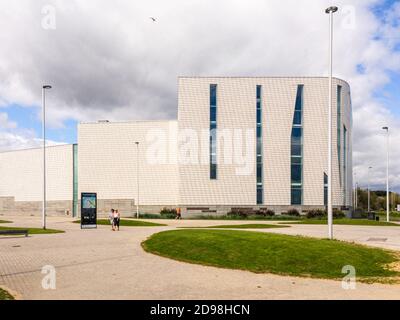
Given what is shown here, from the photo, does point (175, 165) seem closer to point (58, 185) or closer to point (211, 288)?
point (58, 185)

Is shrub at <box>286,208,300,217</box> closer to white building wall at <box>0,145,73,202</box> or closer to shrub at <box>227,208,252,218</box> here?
shrub at <box>227,208,252,218</box>

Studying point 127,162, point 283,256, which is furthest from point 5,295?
point 127,162

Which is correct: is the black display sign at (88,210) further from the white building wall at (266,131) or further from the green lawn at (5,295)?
the green lawn at (5,295)

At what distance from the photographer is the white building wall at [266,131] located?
5356 cm

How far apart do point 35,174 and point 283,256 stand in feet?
201

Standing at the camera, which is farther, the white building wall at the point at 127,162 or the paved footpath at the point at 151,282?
the white building wall at the point at 127,162

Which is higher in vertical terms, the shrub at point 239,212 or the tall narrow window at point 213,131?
the tall narrow window at point 213,131

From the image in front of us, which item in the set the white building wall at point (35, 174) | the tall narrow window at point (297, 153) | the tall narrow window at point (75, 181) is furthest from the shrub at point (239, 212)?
the white building wall at point (35, 174)

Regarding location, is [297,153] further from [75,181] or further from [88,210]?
[75,181]

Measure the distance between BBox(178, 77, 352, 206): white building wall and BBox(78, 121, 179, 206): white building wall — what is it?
390 cm

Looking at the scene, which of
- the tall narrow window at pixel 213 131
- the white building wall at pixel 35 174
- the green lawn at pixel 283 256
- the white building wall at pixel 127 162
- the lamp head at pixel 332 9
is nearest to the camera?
the green lawn at pixel 283 256

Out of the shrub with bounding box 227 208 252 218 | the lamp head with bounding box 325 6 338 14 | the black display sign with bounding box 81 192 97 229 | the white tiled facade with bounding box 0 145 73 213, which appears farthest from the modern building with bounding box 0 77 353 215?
the lamp head with bounding box 325 6 338 14

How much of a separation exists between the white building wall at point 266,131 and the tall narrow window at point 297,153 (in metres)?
0.56
